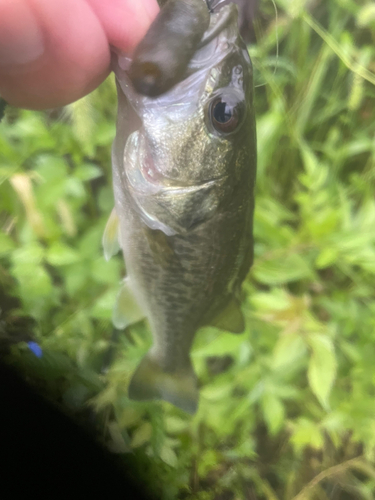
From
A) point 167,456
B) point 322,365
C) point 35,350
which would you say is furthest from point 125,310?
point 322,365

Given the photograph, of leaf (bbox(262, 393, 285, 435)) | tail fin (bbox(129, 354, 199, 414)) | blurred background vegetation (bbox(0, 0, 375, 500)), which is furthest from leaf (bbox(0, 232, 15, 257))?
leaf (bbox(262, 393, 285, 435))

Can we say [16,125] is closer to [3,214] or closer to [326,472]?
[3,214]

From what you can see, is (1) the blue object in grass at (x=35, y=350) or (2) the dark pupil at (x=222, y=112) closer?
(2) the dark pupil at (x=222, y=112)

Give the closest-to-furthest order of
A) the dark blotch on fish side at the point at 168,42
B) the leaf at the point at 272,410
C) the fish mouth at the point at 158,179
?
the dark blotch on fish side at the point at 168,42 < the fish mouth at the point at 158,179 < the leaf at the point at 272,410

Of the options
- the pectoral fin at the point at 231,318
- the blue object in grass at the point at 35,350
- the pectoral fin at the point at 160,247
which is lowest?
the pectoral fin at the point at 231,318

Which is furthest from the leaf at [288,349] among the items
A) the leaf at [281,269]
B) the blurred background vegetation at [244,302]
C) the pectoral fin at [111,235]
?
the pectoral fin at [111,235]

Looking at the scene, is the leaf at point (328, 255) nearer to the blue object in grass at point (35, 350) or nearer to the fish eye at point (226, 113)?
the fish eye at point (226, 113)

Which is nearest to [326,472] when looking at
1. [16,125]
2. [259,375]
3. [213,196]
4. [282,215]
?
[259,375]

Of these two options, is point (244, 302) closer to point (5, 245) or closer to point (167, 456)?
point (167, 456)
